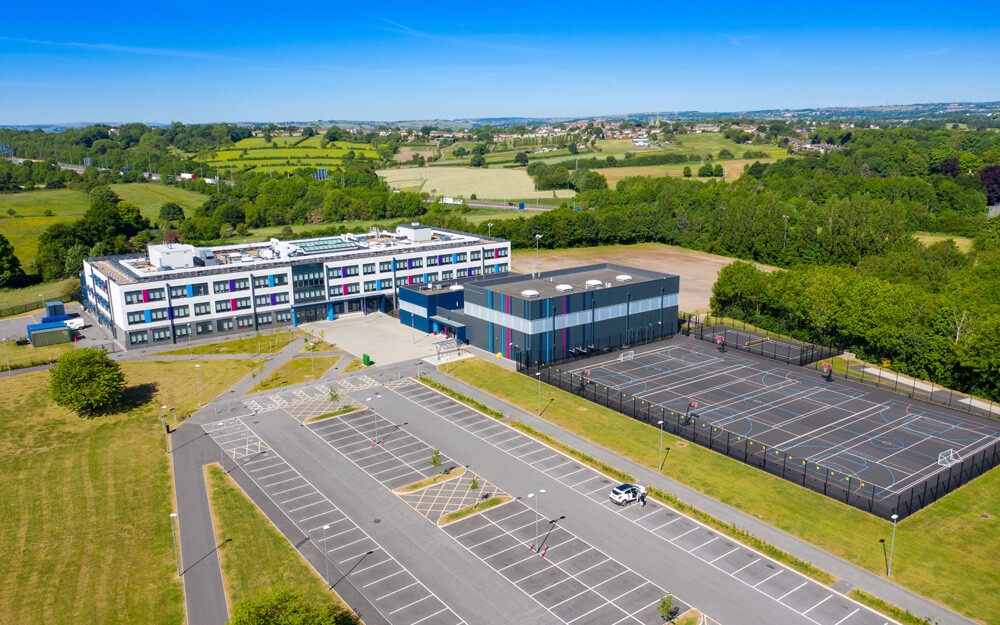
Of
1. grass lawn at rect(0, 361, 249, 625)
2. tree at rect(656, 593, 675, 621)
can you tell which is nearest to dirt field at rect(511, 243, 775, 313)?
grass lawn at rect(0, 361, 249, 625)

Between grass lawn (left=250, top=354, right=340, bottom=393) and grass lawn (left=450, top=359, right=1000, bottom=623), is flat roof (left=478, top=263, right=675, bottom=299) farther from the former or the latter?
grass lawn (left=450, top=359, right=1000, bottom=623)

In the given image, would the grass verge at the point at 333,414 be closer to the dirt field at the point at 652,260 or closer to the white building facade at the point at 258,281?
the white building facade at the point at 258,281

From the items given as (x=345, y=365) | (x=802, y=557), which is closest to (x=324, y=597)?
(x=802, y=557)

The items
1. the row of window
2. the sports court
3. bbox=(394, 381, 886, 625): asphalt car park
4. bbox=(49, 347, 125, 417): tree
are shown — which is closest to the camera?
bbox=(394, 381, 886, 625): asphalt car park

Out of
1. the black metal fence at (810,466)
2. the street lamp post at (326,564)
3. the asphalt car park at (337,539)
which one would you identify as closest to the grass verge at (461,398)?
the black metal fence at (810,466)

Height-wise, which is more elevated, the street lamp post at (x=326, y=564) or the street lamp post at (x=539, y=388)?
the street lamp post at (x=539, y=388)

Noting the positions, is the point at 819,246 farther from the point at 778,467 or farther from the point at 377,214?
the point at 377,214
